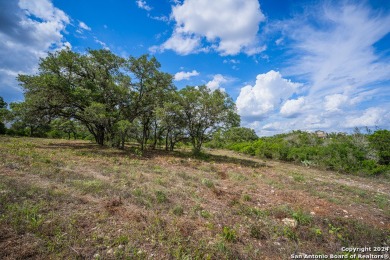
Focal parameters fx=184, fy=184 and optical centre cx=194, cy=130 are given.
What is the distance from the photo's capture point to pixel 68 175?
711cm

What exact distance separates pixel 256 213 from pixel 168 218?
2695mm

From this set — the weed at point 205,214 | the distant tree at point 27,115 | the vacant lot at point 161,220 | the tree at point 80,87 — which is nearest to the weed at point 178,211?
the vacant lot at point 161,220

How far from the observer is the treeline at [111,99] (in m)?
13.9

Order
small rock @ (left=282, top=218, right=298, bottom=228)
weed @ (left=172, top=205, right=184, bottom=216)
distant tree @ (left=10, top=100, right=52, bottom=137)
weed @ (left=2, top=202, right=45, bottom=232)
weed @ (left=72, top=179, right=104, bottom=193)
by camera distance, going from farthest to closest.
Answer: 1. distant tree @ (left=10, top=100, right=52, bottom=137)
2. weed @ (left=72, top=179, right=104, bottom=193)
3. weed @ (left=172, top=205, right=184, bottom=216)
4. small rock @ (left=282, top=218, right=298, bottom=228)
5. weed @ (left=2, top=202, right=45, bottom=232)

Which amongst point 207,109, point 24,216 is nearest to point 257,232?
point 24,216

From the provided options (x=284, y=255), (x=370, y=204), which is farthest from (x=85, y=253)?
(x=370, y=204)

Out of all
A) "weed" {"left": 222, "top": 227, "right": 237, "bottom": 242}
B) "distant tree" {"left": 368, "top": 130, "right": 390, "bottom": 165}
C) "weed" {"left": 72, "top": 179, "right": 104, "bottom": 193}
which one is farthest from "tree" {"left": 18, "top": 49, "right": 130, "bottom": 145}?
"distant tree" {"left": 368, "top": 130, "right": 390, "bottom": 165}

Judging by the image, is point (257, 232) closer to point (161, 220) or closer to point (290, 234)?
point (290, 234)

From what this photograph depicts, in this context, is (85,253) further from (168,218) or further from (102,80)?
(102,80)

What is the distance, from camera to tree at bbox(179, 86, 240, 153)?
16.6m

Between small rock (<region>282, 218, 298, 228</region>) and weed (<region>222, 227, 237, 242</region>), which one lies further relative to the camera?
small rock (<region>282, 218, 298, 228</region>)

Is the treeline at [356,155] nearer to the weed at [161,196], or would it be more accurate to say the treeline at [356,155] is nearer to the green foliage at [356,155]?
the green foliage at [356,155]

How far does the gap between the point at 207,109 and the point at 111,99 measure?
870 cm

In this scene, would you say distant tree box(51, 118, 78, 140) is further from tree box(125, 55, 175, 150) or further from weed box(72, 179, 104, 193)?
weed box(72, 179, 104, 193)
